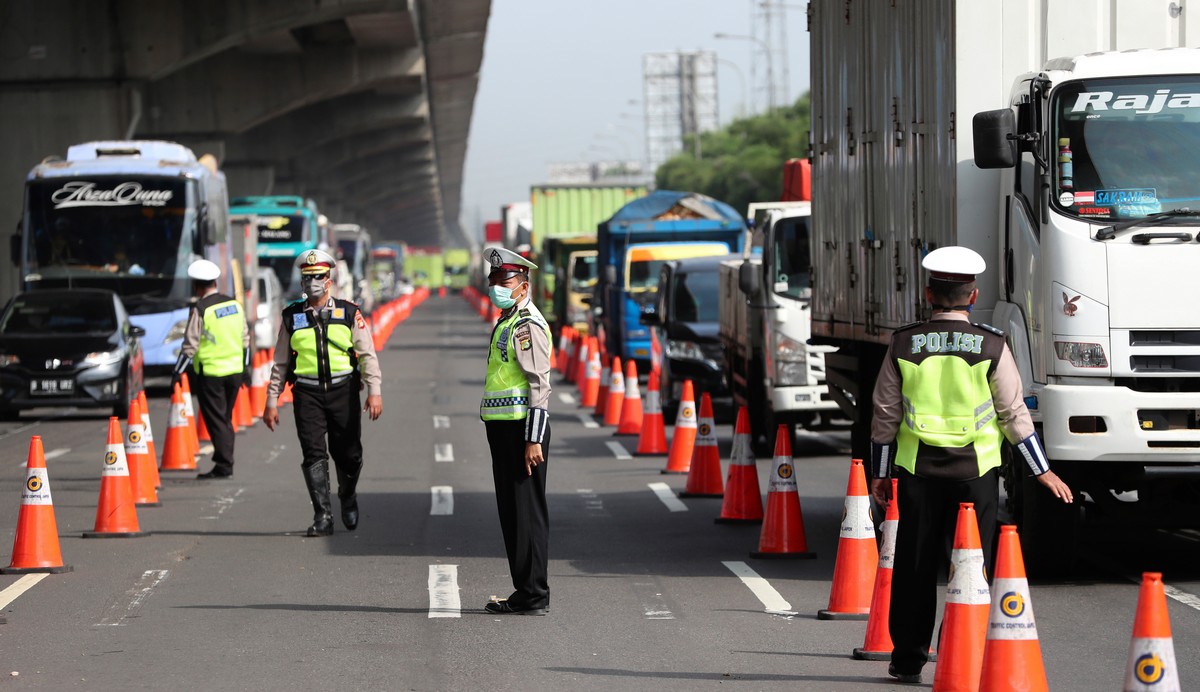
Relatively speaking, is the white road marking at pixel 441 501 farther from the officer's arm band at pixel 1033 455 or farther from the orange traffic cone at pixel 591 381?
the orange traffic cone at pixel 591 381

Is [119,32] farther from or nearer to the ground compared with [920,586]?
farther from the ground

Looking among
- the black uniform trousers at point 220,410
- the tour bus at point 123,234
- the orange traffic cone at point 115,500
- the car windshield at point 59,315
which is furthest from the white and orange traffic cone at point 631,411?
the tour bus at point 123,234

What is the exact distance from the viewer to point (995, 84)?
11203 millimetres

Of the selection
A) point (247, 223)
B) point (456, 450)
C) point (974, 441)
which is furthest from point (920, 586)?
point (247, 223)

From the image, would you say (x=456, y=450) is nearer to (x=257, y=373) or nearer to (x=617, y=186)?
(x=257, y=373)

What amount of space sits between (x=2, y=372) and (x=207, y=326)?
26.5 feet

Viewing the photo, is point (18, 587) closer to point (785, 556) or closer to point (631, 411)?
point (785, 556)

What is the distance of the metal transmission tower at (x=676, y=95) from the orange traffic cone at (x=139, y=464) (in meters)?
137

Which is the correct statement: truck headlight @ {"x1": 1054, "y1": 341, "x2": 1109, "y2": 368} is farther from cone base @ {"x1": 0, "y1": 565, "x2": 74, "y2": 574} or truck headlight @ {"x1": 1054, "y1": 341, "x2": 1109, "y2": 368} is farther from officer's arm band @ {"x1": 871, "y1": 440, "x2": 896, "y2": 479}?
cone base @ {"x1": 0, "y1": 565, "x2": 74, "y2": 574}

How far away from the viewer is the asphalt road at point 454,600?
334 inches

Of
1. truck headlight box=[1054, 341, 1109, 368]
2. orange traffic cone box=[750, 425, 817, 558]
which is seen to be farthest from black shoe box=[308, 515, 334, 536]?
truck headlight box=[1054, 341, 1109, 368]

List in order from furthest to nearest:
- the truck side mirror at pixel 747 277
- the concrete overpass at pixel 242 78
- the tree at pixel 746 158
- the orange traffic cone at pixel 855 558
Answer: the tree at pixel 746 158, the concrete overpass at pixel 242 78, the truck side mirror at pixel 747 277, the orange traffic cone at pixel 855 558

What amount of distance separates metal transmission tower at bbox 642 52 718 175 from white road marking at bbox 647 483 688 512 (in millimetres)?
135470

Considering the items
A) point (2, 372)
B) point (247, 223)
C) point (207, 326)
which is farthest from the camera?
point (247, 223)
